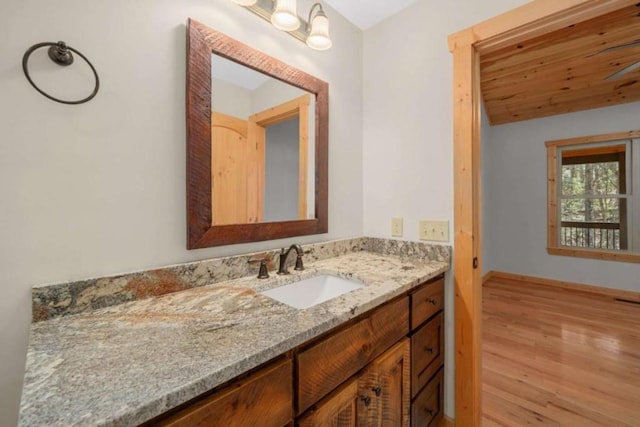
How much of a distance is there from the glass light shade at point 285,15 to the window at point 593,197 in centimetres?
444

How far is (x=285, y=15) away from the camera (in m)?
1.16

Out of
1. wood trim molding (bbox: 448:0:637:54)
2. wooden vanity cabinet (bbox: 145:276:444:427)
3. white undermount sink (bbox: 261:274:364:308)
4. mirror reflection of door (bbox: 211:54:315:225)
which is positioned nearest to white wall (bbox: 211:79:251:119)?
mirror reflection of door (bbox: 211:54:315:225)

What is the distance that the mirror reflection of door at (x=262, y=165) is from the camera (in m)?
1.12

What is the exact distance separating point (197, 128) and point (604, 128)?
502 cm

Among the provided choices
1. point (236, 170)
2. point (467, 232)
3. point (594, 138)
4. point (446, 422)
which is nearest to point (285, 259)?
point (236, 170)

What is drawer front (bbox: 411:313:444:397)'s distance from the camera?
1142 mm

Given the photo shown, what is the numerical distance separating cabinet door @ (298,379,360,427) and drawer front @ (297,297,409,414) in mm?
25

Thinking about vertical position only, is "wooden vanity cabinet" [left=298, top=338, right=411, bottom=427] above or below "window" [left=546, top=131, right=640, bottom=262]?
below

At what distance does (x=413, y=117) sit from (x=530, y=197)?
370 cm

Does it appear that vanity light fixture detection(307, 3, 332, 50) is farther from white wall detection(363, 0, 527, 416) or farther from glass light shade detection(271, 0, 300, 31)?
white wall detection(363, 0, 527, 416)

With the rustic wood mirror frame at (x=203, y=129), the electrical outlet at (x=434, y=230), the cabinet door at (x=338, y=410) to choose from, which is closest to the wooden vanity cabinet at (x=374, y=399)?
the cabinet door at (x=338, y=410)

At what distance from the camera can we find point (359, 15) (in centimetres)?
166

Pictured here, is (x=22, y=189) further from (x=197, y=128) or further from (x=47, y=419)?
(x=47, y=419)

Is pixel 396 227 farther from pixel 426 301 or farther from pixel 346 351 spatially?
pixel 346 351
